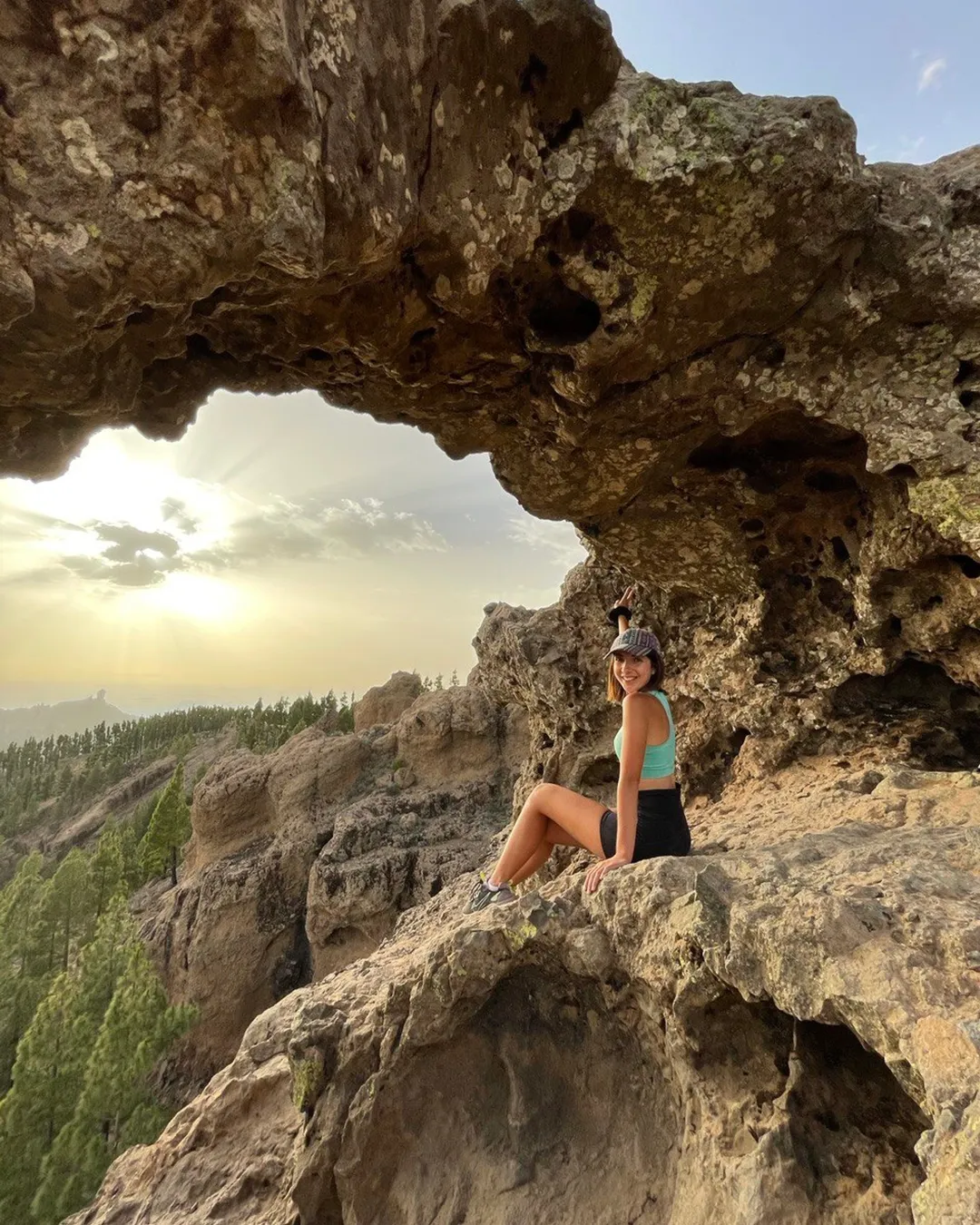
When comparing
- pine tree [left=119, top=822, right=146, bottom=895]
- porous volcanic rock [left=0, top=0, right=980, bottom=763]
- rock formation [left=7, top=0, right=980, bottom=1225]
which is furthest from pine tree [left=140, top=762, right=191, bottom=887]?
porous volcanic rock [left=0, top=0, right=980, bottom=763]

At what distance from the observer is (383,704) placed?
40031 millimetres

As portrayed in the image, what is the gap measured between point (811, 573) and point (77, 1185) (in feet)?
73.0

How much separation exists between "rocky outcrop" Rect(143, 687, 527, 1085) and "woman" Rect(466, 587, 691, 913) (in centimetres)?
1688

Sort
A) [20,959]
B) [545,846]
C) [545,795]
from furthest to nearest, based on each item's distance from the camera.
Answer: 1. [20,959]
2. [545,846]
3. [545,795]

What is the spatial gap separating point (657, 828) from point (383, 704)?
36173mm

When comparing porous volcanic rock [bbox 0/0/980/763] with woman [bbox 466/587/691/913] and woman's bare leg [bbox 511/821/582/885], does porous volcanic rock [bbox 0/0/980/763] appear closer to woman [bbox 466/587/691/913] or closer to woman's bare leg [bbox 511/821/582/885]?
woman [bbox 466/587/691/913]

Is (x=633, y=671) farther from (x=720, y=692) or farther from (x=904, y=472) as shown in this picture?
(x=720, y=692)

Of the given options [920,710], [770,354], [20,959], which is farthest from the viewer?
[20,959]

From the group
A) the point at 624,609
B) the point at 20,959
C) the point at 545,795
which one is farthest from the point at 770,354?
the point at 20,959

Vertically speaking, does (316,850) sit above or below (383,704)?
below

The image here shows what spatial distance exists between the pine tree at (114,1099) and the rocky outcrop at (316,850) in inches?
158

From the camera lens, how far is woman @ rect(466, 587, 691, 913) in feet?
16.2

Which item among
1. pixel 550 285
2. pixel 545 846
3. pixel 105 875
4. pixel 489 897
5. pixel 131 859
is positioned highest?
pixel 550 285

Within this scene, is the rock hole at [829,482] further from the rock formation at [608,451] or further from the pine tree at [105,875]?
the pine tree at [105,875]
